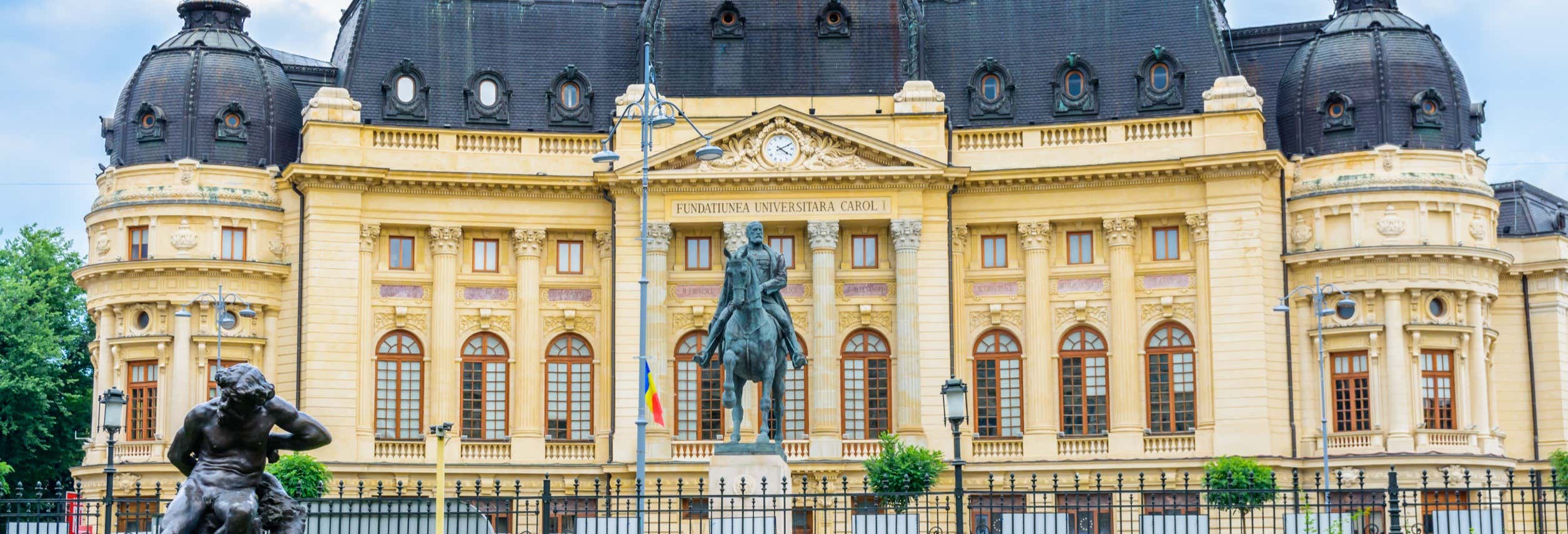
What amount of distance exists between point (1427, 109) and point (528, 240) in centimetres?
2578

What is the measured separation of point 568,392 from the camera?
215 ft

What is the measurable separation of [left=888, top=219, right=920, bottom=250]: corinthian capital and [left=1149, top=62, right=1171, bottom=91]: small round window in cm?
833

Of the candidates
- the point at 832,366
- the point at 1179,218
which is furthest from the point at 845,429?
the point at 1179,218

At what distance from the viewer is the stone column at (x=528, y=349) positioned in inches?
2532

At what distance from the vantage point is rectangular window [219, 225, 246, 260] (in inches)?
2544

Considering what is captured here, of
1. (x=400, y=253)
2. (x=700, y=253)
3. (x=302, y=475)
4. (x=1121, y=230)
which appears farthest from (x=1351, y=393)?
(x=302, y=475)

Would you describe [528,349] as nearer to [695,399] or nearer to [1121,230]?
[695,399]

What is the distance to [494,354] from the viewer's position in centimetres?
6544

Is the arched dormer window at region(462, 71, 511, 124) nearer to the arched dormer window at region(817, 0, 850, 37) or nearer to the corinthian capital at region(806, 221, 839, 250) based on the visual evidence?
the arched dormer window at region(817, 0, 850, 37)

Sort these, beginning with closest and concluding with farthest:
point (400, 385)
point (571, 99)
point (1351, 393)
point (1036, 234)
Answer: point (1351, 393) → point (1036, 234) → point (400, 385) → point (571, 99)

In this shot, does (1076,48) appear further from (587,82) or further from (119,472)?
(119,472)

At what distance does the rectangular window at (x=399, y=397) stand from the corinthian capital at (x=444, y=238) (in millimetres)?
3216

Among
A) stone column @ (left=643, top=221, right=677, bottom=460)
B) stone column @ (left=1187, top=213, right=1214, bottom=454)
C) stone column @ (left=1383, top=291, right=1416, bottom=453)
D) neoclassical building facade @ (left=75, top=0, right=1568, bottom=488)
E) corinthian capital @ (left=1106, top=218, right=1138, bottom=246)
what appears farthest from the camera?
corinthian capital @ (left=1106, top=218, right=1138, bottom=246)

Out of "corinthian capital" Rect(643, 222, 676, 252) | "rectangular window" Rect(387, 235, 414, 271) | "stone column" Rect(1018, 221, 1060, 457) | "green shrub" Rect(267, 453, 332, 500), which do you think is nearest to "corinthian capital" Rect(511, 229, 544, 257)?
"rectangular window" Rect(387, 235, 414, 271)
